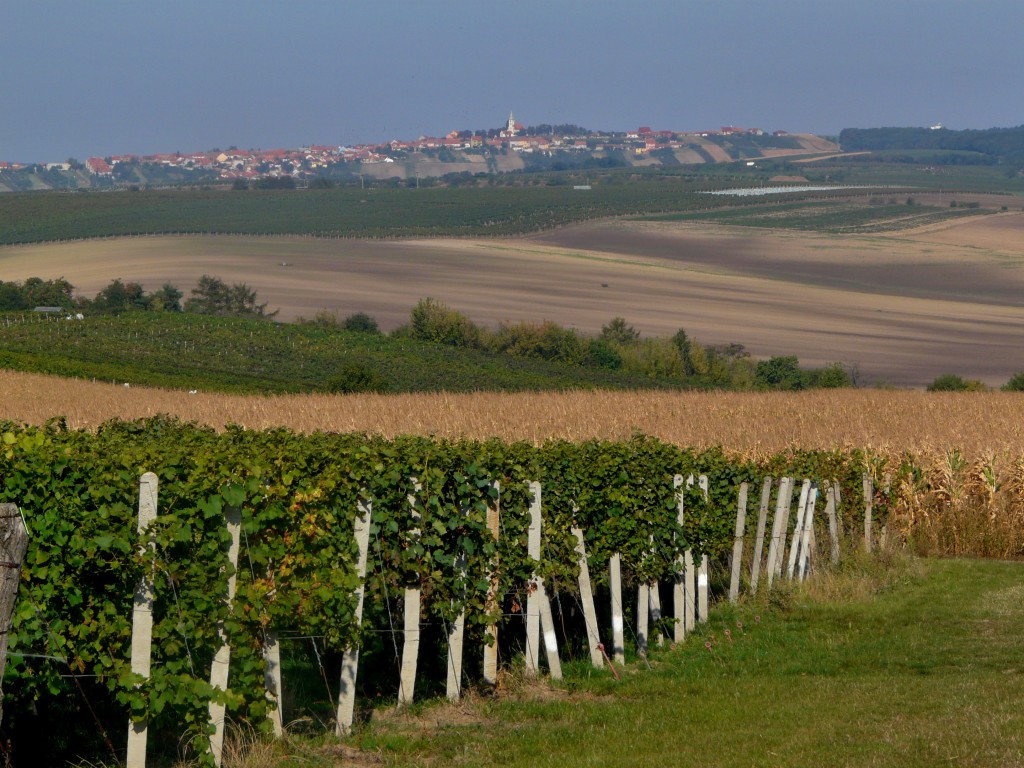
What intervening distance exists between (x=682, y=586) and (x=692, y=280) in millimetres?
134771

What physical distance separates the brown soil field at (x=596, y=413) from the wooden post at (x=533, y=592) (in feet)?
59.3

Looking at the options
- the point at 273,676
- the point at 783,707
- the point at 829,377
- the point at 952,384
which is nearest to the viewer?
the point at 273,676

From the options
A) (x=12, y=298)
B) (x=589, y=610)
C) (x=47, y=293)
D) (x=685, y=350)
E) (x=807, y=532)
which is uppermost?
(x=589, y=610)

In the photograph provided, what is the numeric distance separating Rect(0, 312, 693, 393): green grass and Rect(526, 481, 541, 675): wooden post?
52719mm

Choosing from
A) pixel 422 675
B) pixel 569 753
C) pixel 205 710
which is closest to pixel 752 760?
pixel 569 753

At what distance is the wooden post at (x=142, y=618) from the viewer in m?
8.30

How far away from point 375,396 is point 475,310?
67.0 meters

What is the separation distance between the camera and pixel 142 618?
8.32 m

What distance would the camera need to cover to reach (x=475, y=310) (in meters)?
119

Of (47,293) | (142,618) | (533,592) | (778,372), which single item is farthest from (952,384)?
(142,618)

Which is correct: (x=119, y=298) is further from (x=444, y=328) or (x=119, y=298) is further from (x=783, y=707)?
(x=783, y=707)

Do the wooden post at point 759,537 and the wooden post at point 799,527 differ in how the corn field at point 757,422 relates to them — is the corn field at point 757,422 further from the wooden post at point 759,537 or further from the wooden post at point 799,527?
the wooden post at point 759,537

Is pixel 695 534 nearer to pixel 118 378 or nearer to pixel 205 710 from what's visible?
pixel 205 710

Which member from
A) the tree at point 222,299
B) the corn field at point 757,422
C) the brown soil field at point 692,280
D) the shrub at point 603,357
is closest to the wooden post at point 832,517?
the corn field at point 757,422
